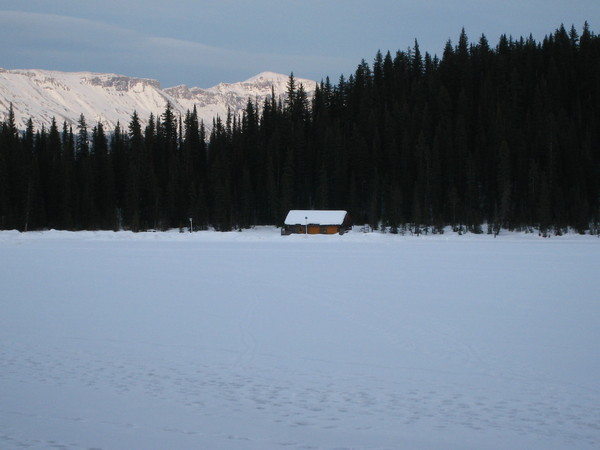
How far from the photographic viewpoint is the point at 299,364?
8672 mm

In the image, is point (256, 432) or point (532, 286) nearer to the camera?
point (256, 432)

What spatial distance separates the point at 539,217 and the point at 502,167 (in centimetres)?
823

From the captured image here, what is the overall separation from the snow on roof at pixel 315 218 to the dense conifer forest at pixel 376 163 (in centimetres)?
650

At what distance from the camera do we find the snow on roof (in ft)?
194

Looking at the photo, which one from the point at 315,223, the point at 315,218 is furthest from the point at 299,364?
the point at 315,218

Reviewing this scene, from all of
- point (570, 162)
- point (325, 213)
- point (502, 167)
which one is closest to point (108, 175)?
point (325, 213)

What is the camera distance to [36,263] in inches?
958

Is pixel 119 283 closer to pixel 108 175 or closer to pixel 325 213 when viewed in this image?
pixel 325 213

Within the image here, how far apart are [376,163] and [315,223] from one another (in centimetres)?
1804

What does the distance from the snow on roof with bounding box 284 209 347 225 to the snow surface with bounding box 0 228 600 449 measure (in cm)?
4079

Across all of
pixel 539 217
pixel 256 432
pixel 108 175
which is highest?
pixel 108 175

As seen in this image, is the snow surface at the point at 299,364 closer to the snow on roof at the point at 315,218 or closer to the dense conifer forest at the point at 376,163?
the snow on roof at the point at 315,218

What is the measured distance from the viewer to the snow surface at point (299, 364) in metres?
6.00

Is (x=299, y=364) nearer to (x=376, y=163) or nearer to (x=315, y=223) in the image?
(x=315, y=223)
